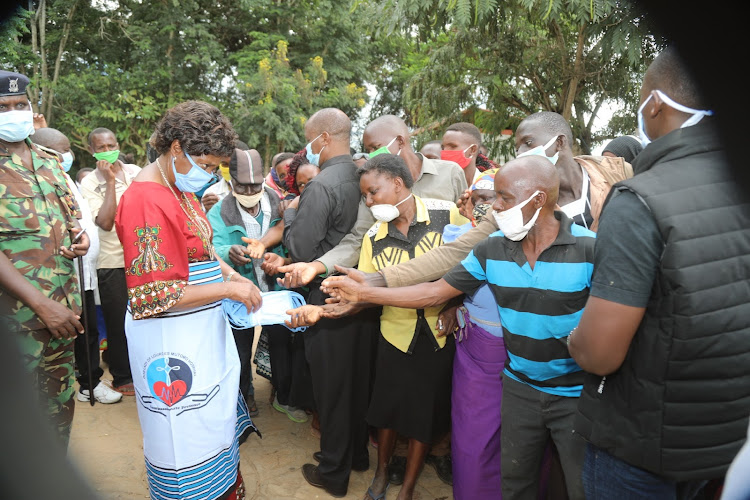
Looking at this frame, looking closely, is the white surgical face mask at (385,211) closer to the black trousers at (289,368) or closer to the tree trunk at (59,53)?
the black trousers at (289,368)

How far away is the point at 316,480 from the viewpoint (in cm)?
341

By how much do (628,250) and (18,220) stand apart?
2.82 meters

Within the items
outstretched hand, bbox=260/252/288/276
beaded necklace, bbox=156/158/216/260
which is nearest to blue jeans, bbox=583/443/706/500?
beaded necklace, bbox=156/158/216/260

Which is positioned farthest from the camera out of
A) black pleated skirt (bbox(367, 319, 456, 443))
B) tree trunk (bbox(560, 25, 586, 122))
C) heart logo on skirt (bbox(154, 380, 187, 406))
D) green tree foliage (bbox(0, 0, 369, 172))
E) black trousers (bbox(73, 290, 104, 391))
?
green tree foliage (bbox(0, 0, 369, 172))

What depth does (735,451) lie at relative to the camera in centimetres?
151

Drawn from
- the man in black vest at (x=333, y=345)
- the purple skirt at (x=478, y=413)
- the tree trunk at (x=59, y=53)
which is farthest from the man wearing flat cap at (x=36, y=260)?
the tree trunk at (x=59, y=53)

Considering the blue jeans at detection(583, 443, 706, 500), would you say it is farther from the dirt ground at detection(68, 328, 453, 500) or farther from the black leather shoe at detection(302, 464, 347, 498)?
the black leather shoe at detection(302, 464, 347, 498)

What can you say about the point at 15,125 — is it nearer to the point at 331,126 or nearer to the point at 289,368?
the point at 331,126

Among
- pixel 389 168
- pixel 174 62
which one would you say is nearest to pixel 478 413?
pixel 389 168

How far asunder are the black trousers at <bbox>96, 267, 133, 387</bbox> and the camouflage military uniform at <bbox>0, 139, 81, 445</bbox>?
6.54ft

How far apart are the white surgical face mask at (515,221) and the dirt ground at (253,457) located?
6.91 feet

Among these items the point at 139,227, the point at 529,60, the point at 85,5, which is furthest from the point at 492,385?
the point at 85,5

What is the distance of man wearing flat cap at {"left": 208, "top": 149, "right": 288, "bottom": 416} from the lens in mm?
4016

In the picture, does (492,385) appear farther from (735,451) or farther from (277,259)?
(277,259)
